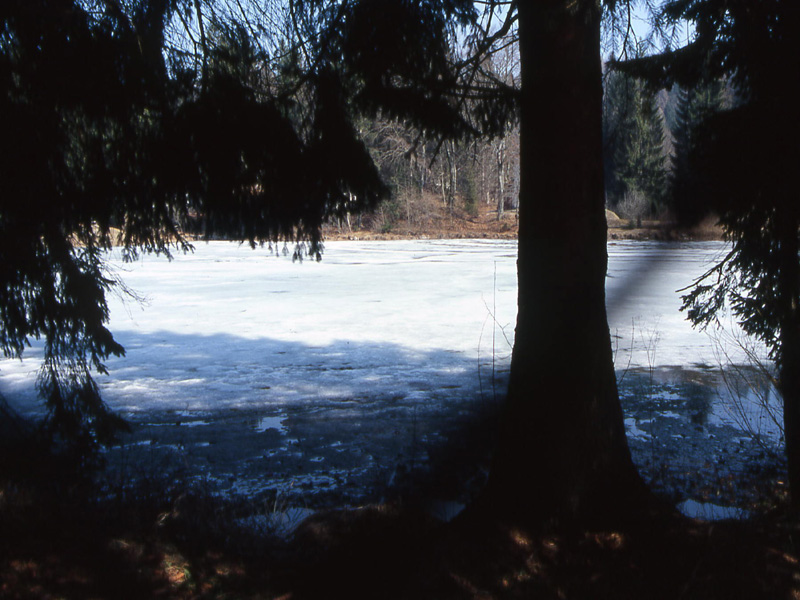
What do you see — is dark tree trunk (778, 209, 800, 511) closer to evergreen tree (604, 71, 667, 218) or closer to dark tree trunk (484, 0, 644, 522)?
evergreen tree (604, 71, 667, 218)

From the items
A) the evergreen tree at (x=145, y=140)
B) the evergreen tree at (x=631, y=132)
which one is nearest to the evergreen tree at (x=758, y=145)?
the evergreen tree at (x=631, y=132)

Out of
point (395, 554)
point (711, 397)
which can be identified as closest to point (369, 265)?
point (711, 397)

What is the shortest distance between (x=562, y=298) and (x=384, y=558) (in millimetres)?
1729

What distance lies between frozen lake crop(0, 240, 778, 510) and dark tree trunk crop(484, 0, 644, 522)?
0.61m

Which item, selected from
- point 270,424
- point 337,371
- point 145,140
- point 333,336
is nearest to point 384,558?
point 145,140

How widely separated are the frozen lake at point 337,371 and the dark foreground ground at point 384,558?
1.28 metres

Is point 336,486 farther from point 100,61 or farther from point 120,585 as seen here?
point 100,61

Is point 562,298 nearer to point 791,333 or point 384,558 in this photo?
point 384,558

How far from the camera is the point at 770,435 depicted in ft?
22.6

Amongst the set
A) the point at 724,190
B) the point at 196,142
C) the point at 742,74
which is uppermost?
the point at 742,74

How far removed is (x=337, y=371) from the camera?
30.7 feet

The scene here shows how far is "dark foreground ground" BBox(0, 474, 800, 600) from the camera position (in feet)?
11.0

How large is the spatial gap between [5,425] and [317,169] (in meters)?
3.24

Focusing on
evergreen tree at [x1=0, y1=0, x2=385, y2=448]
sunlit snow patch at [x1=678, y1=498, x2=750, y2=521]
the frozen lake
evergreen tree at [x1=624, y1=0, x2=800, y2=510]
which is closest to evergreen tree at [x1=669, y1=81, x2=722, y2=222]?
evergreen tree at [x1=624, y1=0, x2=800, y2=510]
